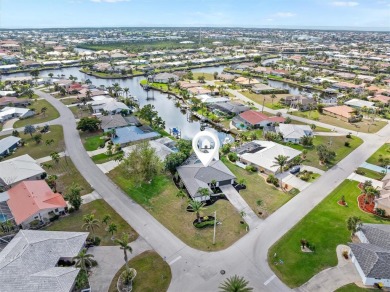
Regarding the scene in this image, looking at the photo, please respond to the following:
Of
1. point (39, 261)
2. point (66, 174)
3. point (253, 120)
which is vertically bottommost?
point (66, 174)

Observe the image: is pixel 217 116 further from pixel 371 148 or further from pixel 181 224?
pixel 181 224

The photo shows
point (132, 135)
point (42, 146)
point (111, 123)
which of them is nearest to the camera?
point (42, 146)

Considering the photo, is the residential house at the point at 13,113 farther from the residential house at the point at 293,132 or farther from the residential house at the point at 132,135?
the residential house at the point at 293,132

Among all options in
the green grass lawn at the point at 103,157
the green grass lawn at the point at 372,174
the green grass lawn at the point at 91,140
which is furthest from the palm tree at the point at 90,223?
the green grass lawn at the point at 372,174

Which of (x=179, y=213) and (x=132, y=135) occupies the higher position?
(x=132, y=135)

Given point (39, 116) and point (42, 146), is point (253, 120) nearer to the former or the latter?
point (42, 146)

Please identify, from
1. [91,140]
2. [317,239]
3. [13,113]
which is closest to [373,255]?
[317,239]

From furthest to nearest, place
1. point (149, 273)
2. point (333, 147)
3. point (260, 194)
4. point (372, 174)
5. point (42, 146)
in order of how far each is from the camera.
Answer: point (333, 147) < point (42, 146) < point (372, 174) < point (260, 194) < point (149, 273)
